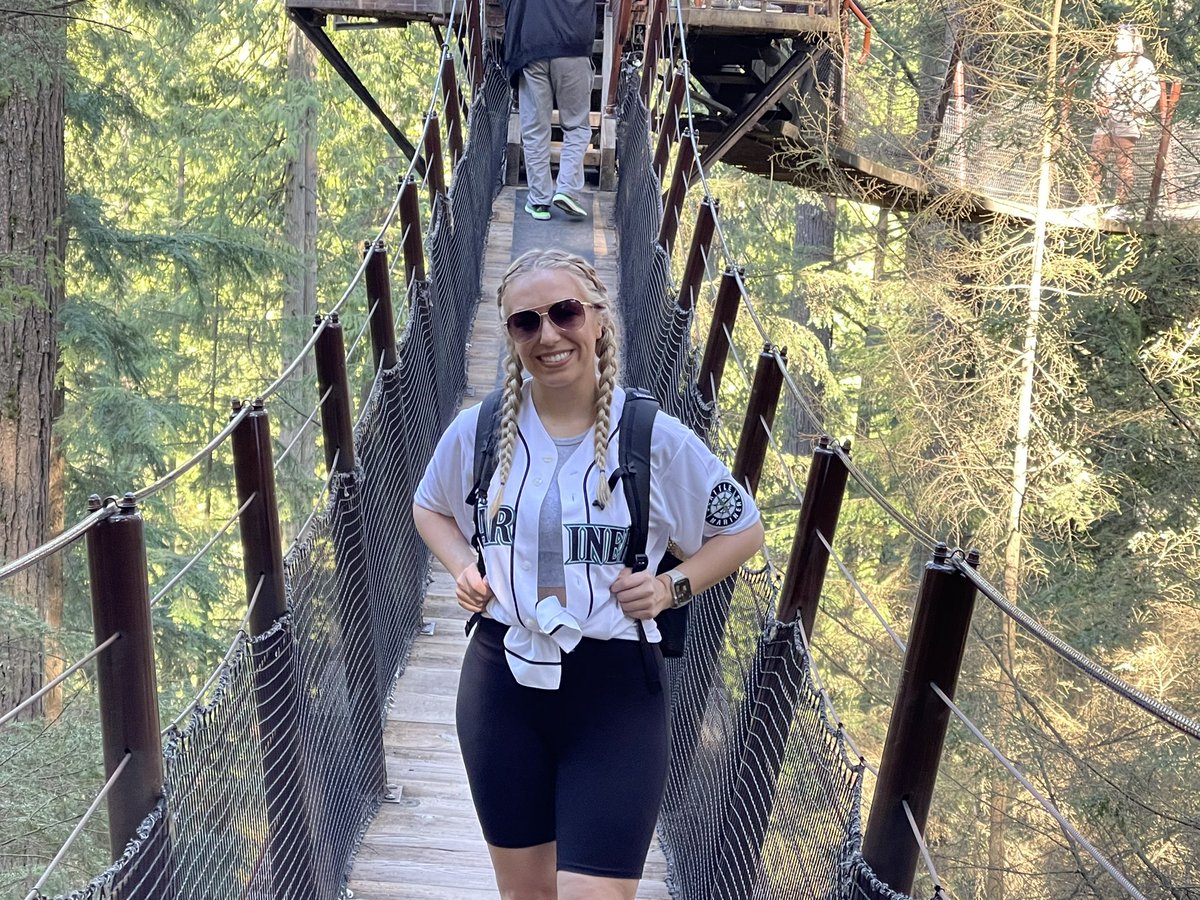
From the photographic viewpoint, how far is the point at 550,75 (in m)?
7.35

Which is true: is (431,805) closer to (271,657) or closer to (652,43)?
(271,657)

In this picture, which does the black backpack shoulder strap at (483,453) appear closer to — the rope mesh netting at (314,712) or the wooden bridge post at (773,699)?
the rope mesh netting at (314,712)

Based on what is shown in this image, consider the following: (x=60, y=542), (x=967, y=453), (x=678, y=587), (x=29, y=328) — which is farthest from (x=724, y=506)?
(x=967, y=453)

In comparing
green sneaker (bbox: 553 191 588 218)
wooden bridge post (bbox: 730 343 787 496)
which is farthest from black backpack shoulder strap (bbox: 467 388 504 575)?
green sneaker (bbox: 553 191 588 218)

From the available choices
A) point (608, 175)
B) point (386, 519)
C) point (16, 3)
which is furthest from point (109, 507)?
point (608, 175)

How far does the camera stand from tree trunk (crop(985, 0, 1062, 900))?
9.06 metres

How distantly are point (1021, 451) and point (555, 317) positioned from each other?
7.73 metres

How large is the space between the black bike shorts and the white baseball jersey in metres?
0.04

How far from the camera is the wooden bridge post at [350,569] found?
333cm

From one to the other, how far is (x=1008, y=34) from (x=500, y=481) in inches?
329

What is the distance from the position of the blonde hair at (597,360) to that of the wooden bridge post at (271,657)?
0.68 meters

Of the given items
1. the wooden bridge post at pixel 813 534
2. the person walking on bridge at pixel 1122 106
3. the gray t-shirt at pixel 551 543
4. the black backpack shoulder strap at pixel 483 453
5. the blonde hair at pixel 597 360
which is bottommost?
the wooden bridge post at pixel 813 534

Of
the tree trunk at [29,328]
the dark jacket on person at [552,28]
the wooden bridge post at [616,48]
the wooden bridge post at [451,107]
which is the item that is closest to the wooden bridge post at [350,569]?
the wooden bridge post at [451,107]

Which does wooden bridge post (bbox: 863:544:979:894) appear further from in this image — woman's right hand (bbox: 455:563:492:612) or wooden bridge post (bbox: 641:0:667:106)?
wooden bridge post (bbox: 641:0:667:106)
